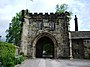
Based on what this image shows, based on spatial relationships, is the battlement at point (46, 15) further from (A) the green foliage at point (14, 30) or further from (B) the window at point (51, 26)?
(A) the green foliage at point (14, 30)

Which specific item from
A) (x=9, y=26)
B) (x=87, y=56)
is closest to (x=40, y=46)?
(x=87, y=56)

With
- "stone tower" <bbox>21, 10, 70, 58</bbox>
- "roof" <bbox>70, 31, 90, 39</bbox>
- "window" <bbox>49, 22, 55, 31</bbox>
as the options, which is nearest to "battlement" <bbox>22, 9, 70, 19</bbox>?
"stone tower" <bbox>21, 10, 70, 58</bbox>

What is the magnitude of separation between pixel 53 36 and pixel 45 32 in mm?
1818

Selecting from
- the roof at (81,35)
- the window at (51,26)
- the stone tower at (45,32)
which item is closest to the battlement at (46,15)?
the stone tower at (45,32)

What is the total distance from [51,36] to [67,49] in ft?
13.6

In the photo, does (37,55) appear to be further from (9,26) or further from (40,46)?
(9,26)

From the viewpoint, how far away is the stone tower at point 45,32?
1379 inches

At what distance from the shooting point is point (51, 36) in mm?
35625

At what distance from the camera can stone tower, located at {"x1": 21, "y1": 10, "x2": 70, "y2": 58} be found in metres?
35.0

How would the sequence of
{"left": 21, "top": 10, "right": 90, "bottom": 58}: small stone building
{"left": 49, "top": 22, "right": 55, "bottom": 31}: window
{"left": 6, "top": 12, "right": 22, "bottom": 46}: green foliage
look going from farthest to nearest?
{"left": 6, "top": 12, "right": 22, "bottom": 46}: green foliage
{"left": 49, "top": 22, "right": 55, "bottom": 31}: window
{"left": 21, "top": 10, "right": 90, "bottom": 58}: small stone building

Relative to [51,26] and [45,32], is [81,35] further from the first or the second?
[45,32]

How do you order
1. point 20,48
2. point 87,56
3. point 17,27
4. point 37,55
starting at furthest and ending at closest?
point 17,27, point 37,55, point 87,56, point 20,48

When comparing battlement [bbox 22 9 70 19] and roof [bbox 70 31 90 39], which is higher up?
battlement [bbox 22 9 70 19]

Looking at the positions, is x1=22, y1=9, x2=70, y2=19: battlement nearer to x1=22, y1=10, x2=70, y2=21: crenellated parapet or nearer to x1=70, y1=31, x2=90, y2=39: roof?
x1=22, y1=10, x2=70, y2=21: crenellated parapet
